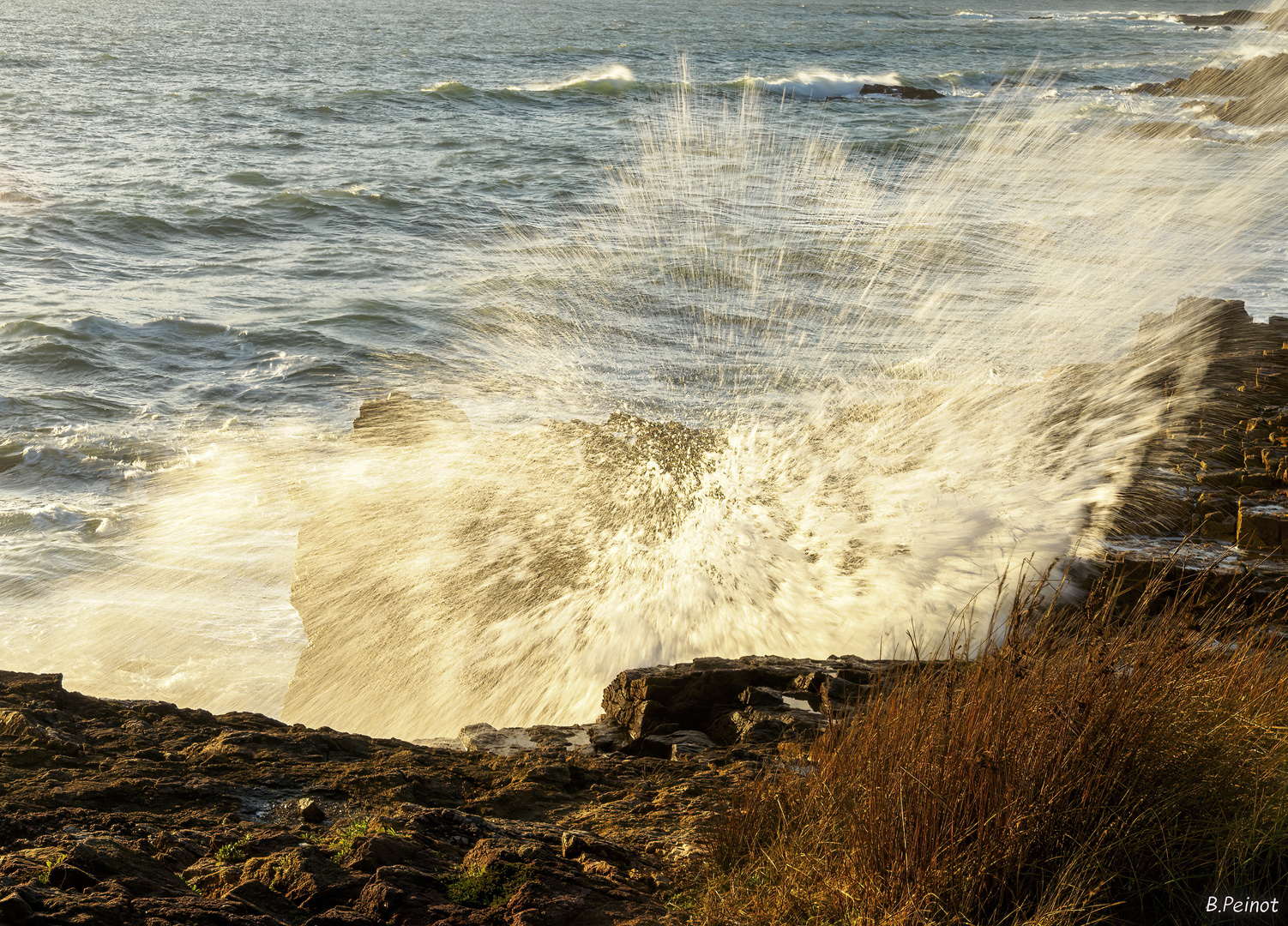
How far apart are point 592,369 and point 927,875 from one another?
893 centimetres

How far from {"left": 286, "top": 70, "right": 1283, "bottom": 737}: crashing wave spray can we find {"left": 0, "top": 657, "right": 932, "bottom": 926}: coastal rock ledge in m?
0.88

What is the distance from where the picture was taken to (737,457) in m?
8.21

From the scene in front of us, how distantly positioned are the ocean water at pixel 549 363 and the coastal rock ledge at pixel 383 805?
→ 3.29 ft

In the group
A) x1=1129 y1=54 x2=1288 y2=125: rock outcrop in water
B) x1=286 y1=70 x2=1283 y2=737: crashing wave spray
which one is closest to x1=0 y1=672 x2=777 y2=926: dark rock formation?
x1=286 y1=70 x2=1283 y2=737: crashing wave spray

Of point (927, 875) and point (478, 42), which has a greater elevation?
point (478, 42)

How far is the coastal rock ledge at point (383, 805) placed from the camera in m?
2.49

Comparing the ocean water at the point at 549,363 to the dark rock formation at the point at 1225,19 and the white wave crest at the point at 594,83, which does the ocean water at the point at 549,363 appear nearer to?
the white wave crest at the point at 594,83

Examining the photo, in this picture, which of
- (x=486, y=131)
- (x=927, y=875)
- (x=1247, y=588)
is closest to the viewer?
(x=927, y=875)

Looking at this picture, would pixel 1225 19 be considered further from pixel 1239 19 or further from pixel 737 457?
pixel 737 457

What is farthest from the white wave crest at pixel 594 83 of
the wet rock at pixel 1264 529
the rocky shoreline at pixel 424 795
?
the wet rock at pixel 1264 529

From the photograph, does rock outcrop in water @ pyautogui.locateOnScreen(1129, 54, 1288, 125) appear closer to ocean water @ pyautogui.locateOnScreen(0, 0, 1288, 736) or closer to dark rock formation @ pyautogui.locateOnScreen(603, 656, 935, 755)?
ocean water @ pyautogui.locateOnScreen(0, 0, 1288, 736)

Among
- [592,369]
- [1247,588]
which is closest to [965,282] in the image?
[592,369]

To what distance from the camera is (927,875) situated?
2391 mm

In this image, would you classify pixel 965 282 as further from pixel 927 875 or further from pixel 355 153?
pixel 355 153
